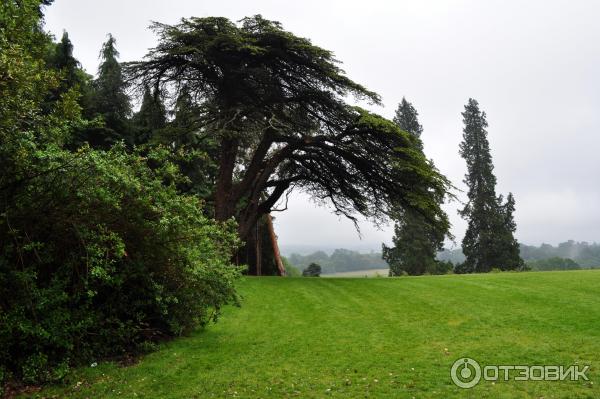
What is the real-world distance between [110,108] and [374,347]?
777 inches

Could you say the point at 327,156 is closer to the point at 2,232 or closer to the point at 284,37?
the point at 284,37

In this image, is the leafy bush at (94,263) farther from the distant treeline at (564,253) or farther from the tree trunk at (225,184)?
the distant treeline at (564,253)

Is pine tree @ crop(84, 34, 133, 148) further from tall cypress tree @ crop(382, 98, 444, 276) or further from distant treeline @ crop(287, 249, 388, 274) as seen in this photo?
distant treeline @ crop(287, 249, 388, 274)

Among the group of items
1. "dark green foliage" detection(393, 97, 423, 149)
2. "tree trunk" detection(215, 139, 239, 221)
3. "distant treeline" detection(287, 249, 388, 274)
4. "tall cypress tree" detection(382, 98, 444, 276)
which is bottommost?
"distant treeline" detection(287, 249, 388, 274)

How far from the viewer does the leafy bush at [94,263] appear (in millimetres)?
6398

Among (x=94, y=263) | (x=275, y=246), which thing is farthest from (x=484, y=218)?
(x=94, y=263)

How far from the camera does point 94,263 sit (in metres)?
7.14

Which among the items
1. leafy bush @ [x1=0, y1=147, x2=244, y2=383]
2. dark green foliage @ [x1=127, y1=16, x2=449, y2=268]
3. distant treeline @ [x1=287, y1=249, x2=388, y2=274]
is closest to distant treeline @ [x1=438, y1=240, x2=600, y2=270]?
distant treeline @ [x1=287, y1=249, x2=388, y2=274]

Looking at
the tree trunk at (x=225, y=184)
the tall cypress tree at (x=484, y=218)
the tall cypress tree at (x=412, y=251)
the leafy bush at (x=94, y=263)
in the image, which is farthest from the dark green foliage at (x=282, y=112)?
the tall cypress tree at (x=484, y=218)

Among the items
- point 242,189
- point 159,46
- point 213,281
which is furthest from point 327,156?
point 213,281

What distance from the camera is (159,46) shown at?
1784 centimetres

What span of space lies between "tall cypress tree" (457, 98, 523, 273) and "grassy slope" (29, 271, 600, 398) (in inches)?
948

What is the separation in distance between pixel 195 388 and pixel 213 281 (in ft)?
9.59

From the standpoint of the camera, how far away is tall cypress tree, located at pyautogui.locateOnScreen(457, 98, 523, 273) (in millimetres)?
35625
